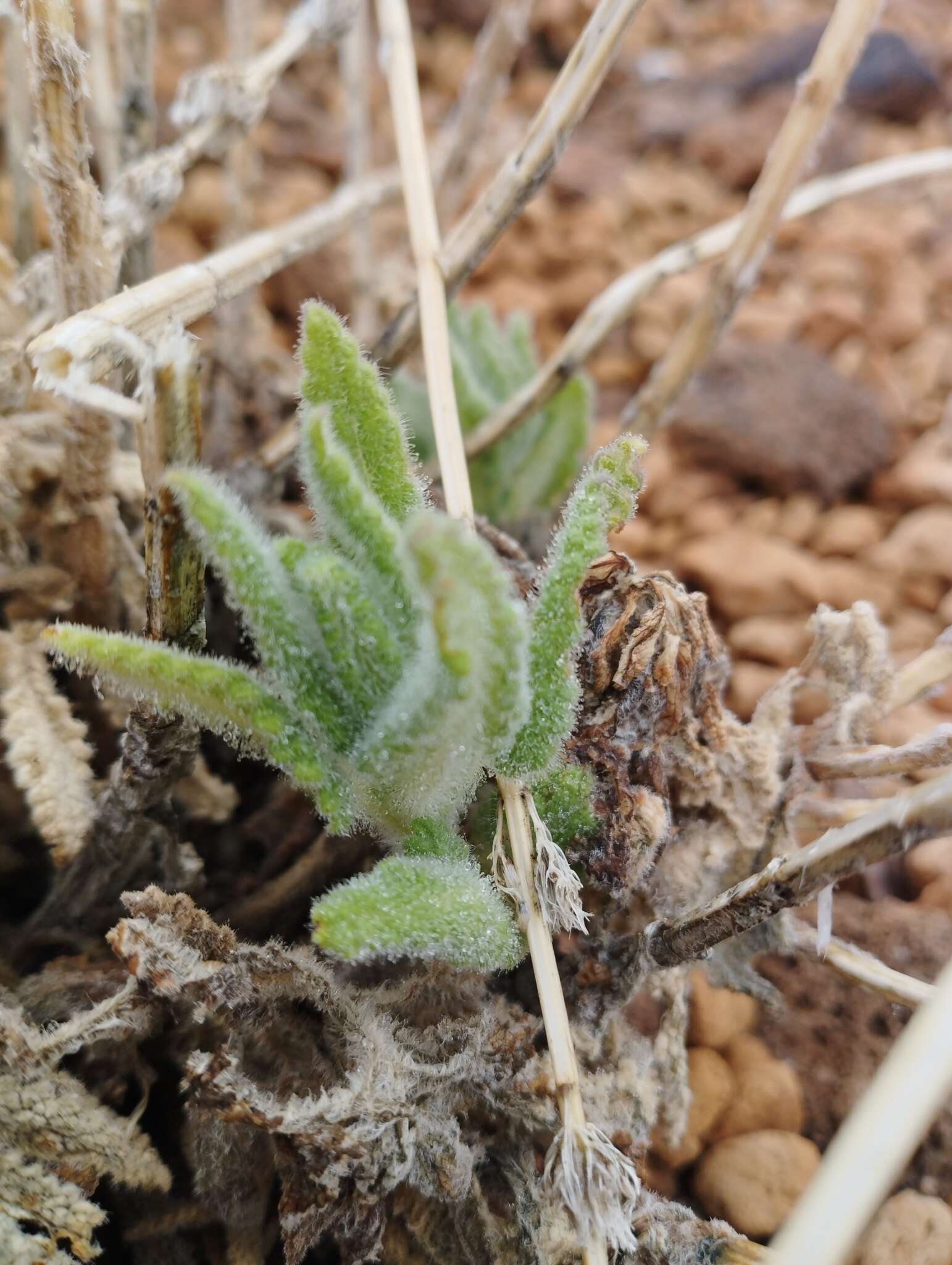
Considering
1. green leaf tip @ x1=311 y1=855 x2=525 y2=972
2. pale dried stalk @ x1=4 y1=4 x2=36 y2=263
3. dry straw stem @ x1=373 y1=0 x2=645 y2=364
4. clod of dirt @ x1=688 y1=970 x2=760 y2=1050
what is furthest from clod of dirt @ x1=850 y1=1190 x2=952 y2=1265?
pale dried stalk @ x1=4 y1=4 x2=36 y2=263

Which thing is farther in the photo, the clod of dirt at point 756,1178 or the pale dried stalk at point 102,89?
the pale dried stalk at point 102,89

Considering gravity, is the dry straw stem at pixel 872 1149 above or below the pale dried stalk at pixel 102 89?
below

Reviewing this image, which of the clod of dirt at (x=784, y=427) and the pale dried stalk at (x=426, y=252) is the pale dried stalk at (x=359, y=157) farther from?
the clod of dirt at (x=784, y=427)

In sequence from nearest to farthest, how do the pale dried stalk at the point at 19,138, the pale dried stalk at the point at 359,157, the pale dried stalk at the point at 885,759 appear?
the pale dried stalk at the point at 885,759 → the pale dried stalk at the point at 19,138 → the pale dried stalk at the point at 359,157

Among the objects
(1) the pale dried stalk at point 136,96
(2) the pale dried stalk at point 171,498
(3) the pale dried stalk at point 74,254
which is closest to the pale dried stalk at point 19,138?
(1) the pale dried stalk at point 136,96

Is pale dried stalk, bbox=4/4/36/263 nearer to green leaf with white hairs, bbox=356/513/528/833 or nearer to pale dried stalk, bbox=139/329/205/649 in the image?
pale dried stalk, bbox=139/329/205/649

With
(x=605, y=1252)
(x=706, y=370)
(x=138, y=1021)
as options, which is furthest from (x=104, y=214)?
(x=706, y=370)

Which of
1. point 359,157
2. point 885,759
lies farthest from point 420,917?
point 359,157
